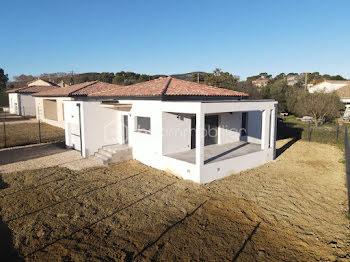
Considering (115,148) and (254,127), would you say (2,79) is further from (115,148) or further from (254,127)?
(254,127)

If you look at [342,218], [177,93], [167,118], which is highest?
[177,93]

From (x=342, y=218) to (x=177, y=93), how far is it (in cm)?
815

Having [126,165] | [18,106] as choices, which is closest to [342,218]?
[126,165]

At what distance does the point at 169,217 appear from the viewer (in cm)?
733

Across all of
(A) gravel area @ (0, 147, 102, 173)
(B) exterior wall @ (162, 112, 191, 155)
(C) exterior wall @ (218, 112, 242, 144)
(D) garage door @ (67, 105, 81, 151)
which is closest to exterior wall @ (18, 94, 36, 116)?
(D) garage door @ (67, 105, 81, 151)

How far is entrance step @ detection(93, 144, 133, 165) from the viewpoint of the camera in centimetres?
1300

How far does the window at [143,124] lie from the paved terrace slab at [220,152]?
197 centimetres

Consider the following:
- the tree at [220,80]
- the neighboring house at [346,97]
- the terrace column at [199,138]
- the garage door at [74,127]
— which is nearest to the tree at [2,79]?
the tree at [220,80]

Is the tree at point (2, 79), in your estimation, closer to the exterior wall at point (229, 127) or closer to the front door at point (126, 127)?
the front door at point (126, 127)

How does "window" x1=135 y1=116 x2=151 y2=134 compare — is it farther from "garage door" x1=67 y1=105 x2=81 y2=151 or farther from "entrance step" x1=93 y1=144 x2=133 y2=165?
"garage door" x1=67 y1=105 x2=81 y2=151

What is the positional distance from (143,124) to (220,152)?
4.29 metres

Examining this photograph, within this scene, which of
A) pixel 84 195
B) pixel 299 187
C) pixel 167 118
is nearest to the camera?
pixel 84 195

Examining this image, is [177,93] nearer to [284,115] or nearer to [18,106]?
[284,115]

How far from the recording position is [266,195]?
Result: 30.0 ft
